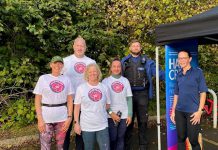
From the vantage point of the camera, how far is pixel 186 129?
429 cm

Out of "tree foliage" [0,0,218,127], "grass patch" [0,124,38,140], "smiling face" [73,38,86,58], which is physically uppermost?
"tree foliage" [0,0,218,127]

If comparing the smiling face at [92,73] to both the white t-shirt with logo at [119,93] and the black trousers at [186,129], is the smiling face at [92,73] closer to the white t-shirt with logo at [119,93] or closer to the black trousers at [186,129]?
the white t-shirt with logo at [119,93]

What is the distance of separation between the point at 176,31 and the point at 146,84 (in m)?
1.05

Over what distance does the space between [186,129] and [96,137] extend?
3.86 feet

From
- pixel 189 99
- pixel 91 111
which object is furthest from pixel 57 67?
pixel 189 99

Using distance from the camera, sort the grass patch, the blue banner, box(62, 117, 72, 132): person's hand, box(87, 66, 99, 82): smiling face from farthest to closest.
Result: the grass patch → the blue banner → box(62, 117, 72, 132): person's hand → box(87, 66, 99, 82): smiling face

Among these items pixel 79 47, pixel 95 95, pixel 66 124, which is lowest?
pixel 66 124

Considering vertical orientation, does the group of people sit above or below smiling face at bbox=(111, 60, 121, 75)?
below

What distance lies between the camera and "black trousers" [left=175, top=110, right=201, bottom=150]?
4188mm

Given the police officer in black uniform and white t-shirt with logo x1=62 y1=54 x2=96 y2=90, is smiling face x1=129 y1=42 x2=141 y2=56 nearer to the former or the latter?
the police officer in black uniform

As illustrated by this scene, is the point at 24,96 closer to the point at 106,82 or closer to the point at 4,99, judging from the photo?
the point at 4,99

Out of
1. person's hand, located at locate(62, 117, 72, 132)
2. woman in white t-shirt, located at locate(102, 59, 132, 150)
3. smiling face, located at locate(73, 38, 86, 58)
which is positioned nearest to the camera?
person's hand, located at locate(62, 117, 72, 132)

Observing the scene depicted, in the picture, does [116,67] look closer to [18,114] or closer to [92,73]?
Result: [92,73]

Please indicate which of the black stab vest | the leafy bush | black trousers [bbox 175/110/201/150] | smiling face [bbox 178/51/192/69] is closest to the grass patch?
the leafy bush
